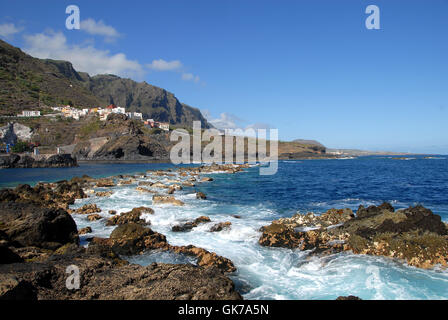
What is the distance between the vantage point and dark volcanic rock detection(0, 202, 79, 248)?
11.4 m

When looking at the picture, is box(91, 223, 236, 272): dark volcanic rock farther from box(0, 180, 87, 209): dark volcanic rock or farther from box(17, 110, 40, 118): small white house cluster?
box(17, 110, 40, 118): small white house cluster

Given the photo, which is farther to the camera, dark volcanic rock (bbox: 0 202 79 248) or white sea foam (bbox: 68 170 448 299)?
dark volcanic rock (bbox: 0 202 79 248)

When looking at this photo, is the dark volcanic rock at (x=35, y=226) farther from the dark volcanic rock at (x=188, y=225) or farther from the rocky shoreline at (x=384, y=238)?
the rocky shoreline at (x=384, y=238)

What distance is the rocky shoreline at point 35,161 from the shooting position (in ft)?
264

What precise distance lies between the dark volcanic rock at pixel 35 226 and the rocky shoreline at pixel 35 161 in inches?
3288

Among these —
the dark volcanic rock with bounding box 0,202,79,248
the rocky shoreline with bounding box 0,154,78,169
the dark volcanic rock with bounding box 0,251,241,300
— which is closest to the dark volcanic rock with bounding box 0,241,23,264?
the dark volcanic rock with bounding box 0,251,241,300

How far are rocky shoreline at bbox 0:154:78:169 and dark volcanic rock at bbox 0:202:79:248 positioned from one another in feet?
274

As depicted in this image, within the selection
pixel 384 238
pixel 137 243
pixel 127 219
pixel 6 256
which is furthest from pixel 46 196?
pixel 384 238

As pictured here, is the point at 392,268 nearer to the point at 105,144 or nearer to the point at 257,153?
the point at 105,144

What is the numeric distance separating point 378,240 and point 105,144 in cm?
11694

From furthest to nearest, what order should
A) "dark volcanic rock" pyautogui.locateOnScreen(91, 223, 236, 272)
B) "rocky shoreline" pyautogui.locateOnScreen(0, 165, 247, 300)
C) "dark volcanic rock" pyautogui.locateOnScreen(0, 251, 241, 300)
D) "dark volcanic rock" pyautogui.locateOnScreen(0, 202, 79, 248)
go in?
"dark volcanic rock" pyautogui.locateOnScreen(91, 223, 236, 272) → "dark volcanic rock" pyautogui.locateOnScreen(0, 202, 79, 248) → "rocky shoreline" pyautogui.locateOnScreen(0, 165, 247, 300) → "dark volcanic rock" pyautogui.locateOnScreen(0, 251, 241, 300)

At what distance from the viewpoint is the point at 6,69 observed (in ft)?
497

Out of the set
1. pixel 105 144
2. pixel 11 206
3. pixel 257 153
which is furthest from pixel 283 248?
pixel 257 153

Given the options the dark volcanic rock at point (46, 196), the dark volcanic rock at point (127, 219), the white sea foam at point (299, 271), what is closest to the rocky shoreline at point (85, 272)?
the white sea foam at point (299, 271)
